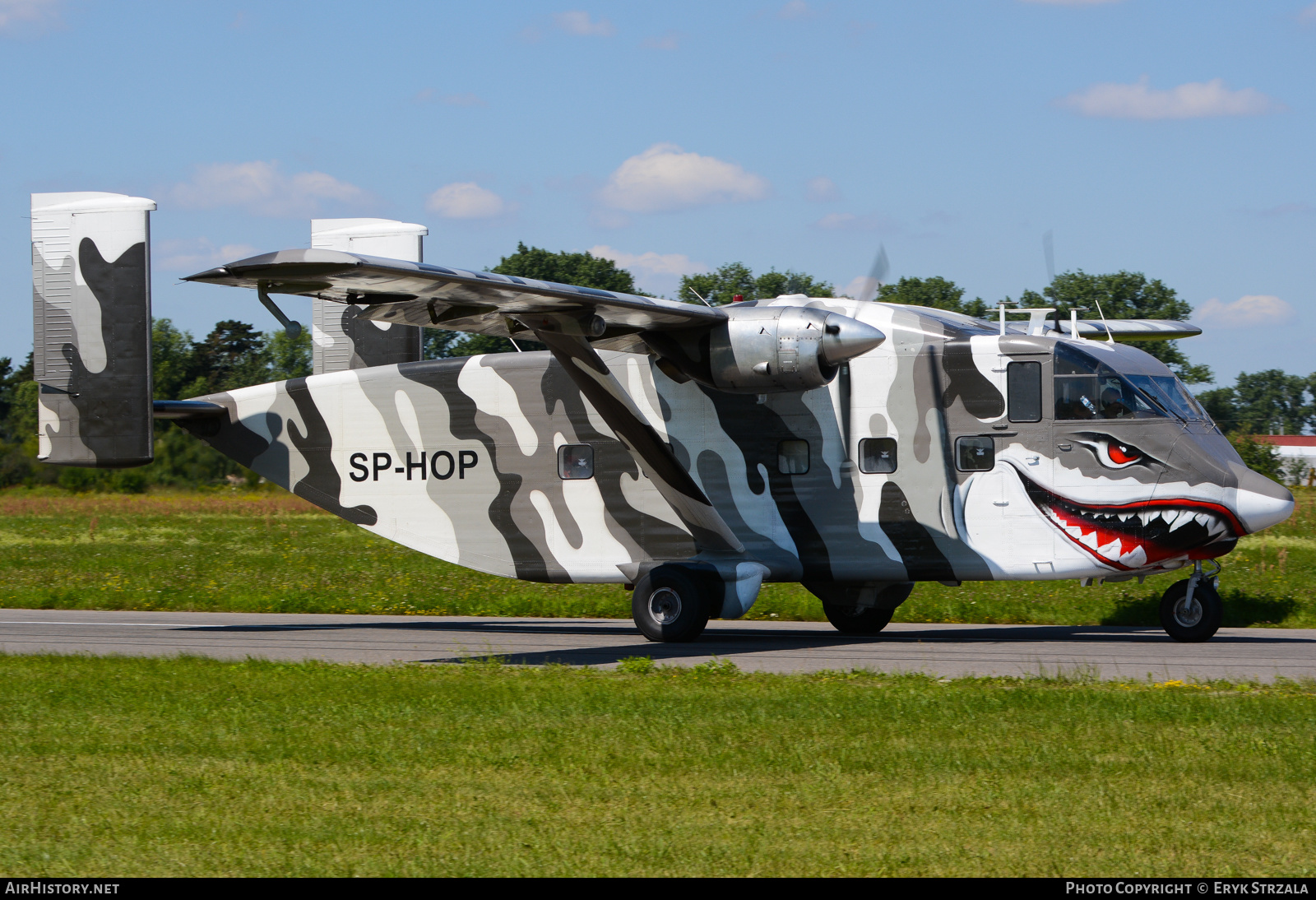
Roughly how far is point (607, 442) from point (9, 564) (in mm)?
17120

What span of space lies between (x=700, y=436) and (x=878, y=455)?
2.17 m

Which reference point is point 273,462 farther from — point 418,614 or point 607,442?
point 607,442

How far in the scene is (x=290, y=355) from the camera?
3374 inches

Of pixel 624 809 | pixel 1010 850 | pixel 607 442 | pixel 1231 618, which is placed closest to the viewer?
pixel 1010 850

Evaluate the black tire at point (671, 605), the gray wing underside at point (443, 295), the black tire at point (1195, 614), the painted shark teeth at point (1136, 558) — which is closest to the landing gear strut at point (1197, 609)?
the black tire at point (1195, 614)

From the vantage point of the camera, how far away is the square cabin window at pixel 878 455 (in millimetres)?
14930

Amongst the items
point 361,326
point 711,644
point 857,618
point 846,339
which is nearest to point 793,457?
point 846,339

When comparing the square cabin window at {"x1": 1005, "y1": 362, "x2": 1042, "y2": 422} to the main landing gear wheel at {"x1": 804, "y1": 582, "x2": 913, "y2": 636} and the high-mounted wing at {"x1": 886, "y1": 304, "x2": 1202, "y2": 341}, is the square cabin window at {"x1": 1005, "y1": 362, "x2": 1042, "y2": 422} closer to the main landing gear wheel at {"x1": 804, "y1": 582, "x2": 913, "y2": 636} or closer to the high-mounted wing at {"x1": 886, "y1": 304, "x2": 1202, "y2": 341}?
the high-mounted wing at {"x1": 886, "y1": 304, "x2": 1202, "y2": 341}

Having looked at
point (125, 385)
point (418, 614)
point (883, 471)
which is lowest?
point (418, 614)

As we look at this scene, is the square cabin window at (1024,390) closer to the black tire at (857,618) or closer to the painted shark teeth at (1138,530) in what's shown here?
the painted shark teeth at (1138,530)

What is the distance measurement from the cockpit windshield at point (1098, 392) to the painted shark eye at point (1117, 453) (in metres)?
0.30

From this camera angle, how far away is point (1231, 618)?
17156 millimetres

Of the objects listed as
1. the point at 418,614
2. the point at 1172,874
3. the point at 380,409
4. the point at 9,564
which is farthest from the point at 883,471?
the point at 9,564
